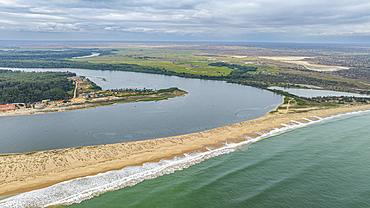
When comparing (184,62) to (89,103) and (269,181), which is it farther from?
(269,181)

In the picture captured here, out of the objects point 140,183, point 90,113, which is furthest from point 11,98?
point 140,183

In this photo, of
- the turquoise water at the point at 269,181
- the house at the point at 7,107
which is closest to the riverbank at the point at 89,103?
the house at the point at 7,107

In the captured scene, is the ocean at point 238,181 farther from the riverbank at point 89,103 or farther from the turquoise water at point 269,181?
the riverbank at point 89,103

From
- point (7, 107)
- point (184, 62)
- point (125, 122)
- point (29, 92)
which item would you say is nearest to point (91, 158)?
point (125, 122)

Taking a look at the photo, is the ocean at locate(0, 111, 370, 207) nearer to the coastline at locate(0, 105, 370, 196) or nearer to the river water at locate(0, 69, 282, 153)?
the coastline at locate(0, 105, 370, 196)

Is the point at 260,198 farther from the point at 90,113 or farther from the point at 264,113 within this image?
the point at 90,113

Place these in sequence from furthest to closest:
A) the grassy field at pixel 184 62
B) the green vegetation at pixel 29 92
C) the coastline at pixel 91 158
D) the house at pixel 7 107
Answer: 1. the grassy field at pixel 184 62
2. the green vegetation at pixel 29 92
3. the house at pixel 7 107
4. the coastline at pixel 91 158
